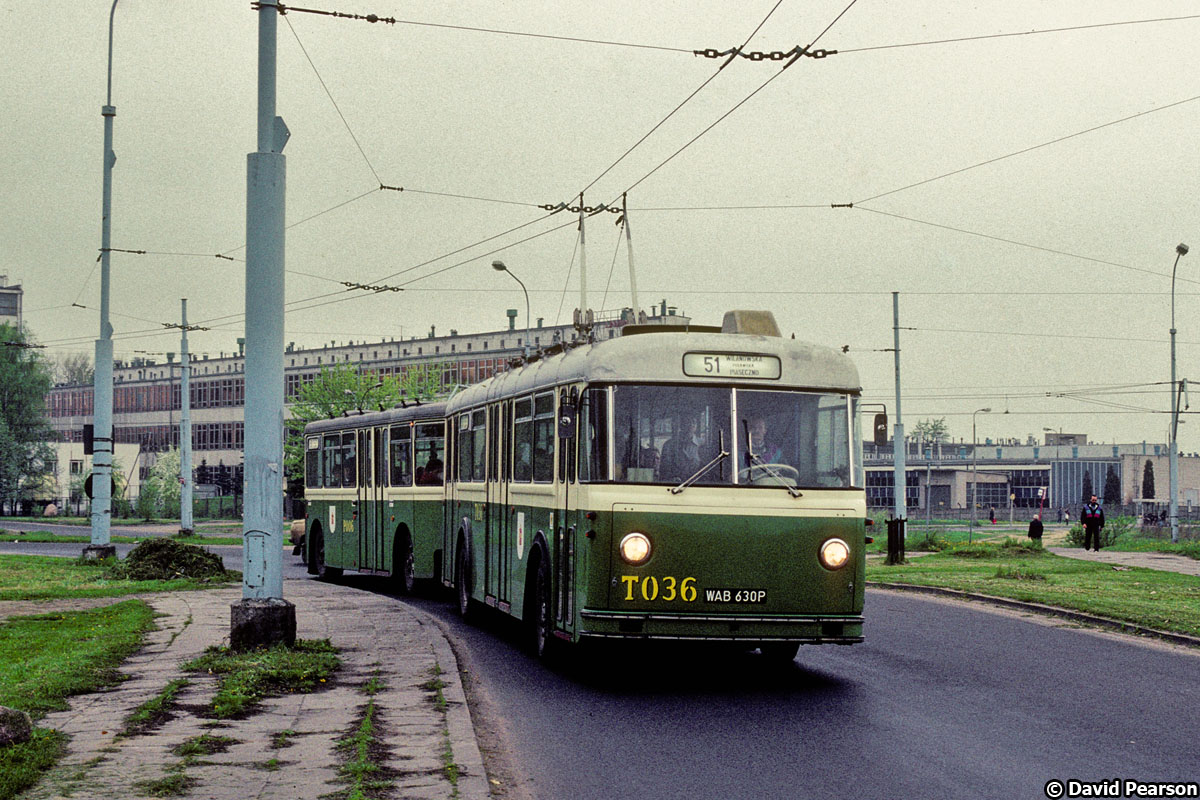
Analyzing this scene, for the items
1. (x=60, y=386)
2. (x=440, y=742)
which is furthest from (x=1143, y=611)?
(x=60, y=386)

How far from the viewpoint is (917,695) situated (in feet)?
37.6

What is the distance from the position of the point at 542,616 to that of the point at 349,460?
13556 mm

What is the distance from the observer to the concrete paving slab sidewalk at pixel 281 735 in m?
7.26

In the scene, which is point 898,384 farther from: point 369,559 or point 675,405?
point 675,405

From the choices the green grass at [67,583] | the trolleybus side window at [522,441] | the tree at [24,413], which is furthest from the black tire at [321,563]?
the tree at [24,413]

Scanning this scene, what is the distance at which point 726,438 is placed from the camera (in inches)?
468

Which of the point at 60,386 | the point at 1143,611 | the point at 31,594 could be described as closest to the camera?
the point at 1143,611

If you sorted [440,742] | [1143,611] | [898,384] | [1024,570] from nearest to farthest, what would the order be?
[440,742] → [1143,611] → [1024,570] → [898,384]

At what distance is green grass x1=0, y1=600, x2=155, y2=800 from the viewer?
7715 mm

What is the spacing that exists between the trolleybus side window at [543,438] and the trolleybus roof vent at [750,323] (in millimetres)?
1807

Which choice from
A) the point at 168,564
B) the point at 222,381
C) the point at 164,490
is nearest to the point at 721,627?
the point at 168,564

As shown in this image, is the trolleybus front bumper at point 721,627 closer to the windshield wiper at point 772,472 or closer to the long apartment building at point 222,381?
the windshield wiper at point 772,472

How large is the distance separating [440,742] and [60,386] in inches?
5395

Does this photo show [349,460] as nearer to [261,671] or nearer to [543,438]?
[543,438]
